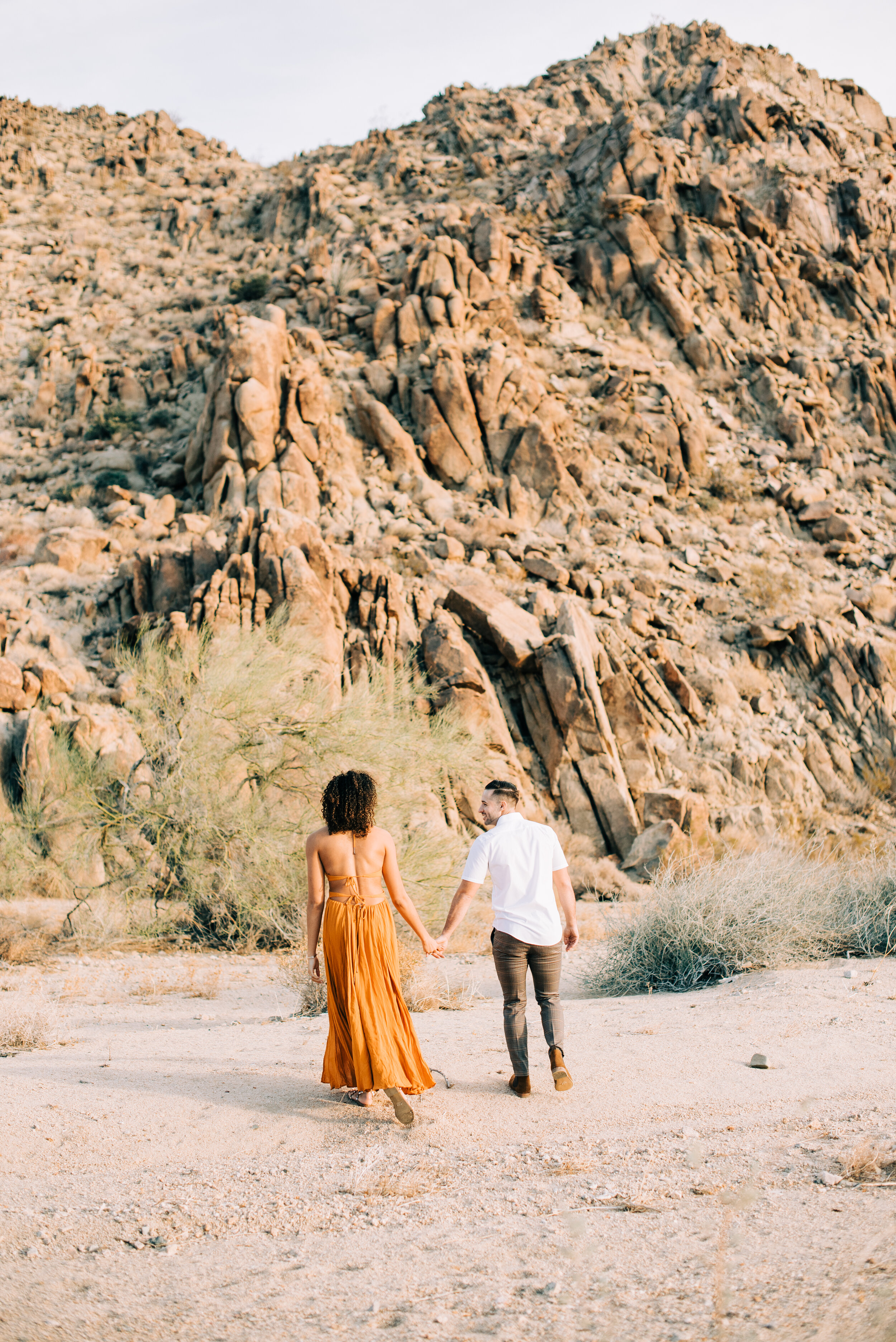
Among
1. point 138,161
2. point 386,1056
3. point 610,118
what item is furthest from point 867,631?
point 138,161

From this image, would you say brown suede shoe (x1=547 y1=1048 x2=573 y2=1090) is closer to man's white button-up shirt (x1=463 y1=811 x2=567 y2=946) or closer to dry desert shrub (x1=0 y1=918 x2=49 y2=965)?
man's white button-up shirt (x1=463 y1=811 x2=567 y2=946)

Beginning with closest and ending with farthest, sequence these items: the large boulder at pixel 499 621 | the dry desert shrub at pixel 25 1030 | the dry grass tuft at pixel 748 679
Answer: the dry desert shrub at pixel 25 1030 → the large boulder at pixel 499 621 → the dry grass tuft at pixel 748 679

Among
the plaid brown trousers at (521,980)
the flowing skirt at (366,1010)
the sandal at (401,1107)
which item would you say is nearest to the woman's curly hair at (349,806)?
the flowing skirt at (366,1010)

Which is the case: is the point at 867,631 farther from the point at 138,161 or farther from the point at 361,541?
the point at 138,161

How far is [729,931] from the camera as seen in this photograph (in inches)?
347

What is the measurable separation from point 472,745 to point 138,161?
40453 mm

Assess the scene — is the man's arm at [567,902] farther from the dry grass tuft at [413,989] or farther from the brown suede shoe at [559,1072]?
the dry grass tuft at [413,989]

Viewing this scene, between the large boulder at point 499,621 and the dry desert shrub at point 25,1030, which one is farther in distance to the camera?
the large boulder at point 499,621

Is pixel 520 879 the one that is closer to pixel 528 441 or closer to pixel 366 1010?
pixel 366 1010

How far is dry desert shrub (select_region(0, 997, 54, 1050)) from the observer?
21.3 ft

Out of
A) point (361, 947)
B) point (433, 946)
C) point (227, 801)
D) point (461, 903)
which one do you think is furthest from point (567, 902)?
point (227, 801)

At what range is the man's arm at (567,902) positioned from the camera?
16.3 ft

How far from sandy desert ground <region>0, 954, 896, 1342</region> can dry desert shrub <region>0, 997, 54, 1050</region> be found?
0.17 metres

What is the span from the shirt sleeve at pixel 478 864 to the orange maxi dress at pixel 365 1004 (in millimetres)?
474
